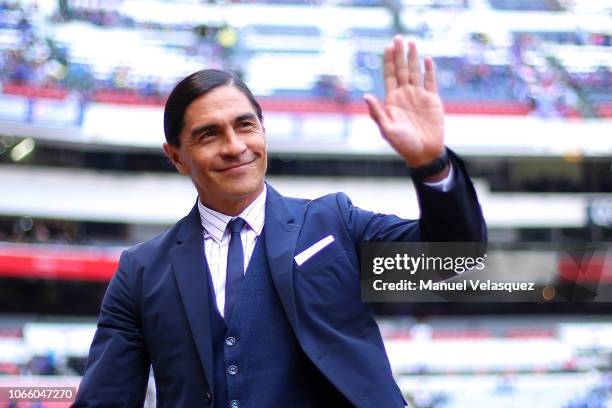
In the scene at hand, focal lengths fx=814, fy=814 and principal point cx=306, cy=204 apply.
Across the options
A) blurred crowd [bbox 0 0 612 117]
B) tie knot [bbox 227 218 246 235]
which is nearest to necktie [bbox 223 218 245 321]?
tie knot [bbox 227 218 246 235]

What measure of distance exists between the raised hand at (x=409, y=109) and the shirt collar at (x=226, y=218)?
0.30 metres

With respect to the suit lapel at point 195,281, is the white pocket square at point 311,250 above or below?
above

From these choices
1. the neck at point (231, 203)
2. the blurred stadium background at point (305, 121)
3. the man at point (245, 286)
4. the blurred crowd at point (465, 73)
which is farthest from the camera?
the blurred crowd at point (465, 73)

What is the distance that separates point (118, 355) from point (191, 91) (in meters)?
0.44

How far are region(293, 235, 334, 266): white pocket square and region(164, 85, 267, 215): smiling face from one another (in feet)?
0.43

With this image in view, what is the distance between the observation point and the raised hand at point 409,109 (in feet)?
3.68

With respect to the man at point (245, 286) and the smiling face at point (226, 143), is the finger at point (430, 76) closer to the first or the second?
the man at point (245, 286)

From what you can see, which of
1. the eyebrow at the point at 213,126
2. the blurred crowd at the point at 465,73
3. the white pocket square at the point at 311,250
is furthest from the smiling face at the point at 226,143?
the blurred crowd at the point at 465,73

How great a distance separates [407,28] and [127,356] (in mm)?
14515

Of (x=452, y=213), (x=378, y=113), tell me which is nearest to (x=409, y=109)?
(x=378, y=113)

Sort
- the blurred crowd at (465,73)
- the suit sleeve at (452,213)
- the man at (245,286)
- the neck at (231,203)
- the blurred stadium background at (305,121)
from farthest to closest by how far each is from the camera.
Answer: the blurred crowd at (465,73) → the blurred stadium background at (305,121) → the neck at (231,203) → the man at (245,286) → the suit sleeve at (452,213)

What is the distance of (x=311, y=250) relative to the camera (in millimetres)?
1287

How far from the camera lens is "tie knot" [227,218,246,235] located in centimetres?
134

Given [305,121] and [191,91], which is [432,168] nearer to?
[191,91]
